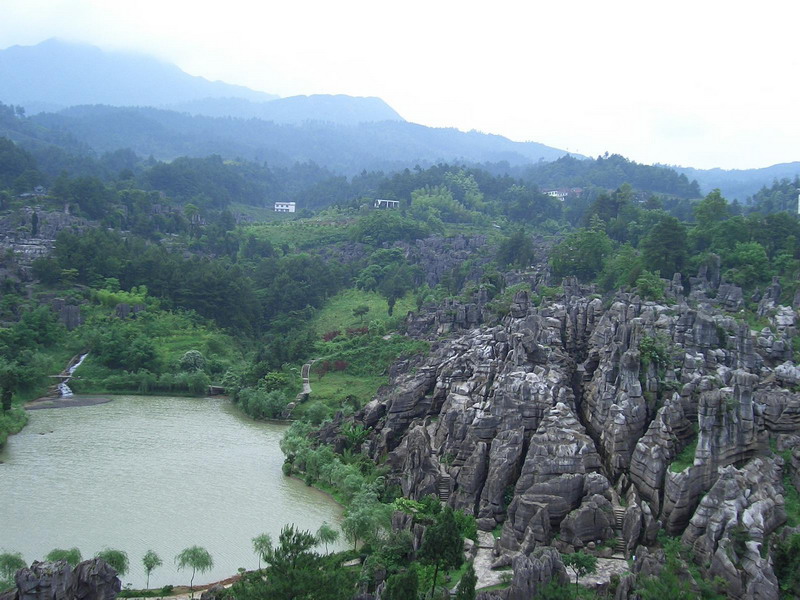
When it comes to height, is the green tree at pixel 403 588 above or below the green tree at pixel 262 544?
above

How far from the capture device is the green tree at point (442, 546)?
62.3 feet

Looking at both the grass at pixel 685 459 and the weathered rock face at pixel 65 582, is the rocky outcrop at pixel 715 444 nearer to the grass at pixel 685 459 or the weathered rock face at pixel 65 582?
the grass at pixel 685 459

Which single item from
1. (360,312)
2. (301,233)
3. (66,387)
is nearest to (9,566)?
(66,387)

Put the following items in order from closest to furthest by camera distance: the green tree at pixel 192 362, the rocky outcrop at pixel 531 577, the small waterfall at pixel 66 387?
the rocky outcrop at pixel 531 577, the small waterfall at pixel 66 387, the green tree at pixel 192 362

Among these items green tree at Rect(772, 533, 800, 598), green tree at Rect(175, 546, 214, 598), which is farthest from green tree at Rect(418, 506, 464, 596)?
green tree at Rect(772, 533, 800, 598)

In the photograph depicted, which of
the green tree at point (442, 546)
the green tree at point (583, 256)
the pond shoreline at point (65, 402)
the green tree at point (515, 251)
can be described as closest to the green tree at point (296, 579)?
the green tree at point (442, 546)

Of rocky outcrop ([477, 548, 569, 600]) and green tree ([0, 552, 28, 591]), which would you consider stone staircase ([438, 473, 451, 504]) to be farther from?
green tree ([0, 552, 28, 591])

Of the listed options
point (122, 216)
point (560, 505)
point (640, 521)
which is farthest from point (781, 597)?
point (122, 216)

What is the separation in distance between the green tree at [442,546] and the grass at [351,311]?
2951 centimetres

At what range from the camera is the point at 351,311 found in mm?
55938

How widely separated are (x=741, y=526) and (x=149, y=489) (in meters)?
19.1

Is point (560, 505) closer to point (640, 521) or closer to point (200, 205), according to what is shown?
point (640, 521)

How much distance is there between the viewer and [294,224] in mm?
81250

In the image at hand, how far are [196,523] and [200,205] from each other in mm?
65457
